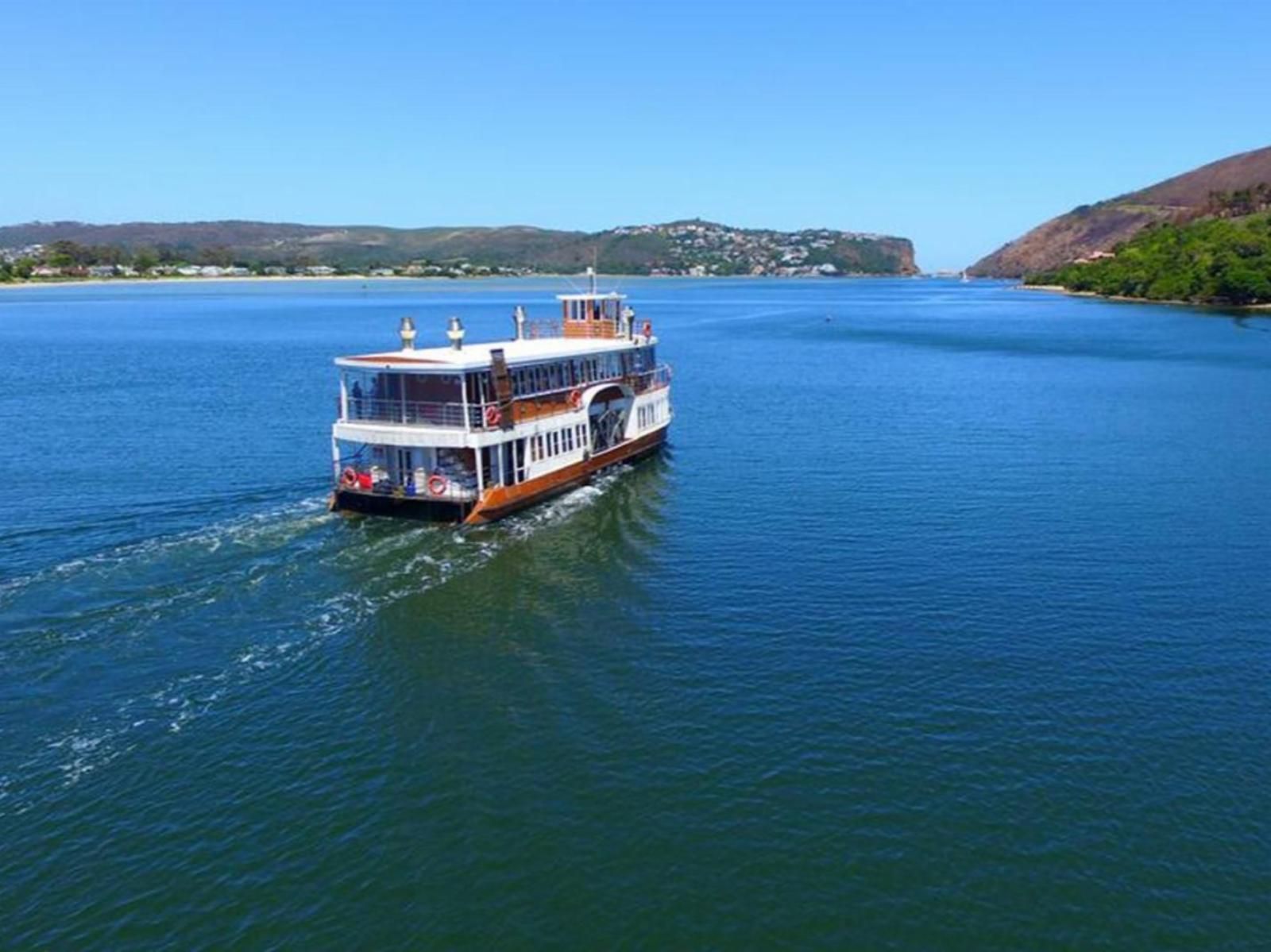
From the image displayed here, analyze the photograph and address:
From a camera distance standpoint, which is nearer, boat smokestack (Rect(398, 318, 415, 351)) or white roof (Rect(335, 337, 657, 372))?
white roof (Rect(335, 337, 657, 372))

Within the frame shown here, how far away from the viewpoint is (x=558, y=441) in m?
44.3

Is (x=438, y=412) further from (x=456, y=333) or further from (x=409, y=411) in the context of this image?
(x=456, y=333)

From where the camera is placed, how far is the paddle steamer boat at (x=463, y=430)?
3850 cm

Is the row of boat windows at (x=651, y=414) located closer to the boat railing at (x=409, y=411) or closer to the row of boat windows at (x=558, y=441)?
the row of boat windows at (x=558, y=441)

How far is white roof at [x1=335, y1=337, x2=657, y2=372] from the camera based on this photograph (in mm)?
38438

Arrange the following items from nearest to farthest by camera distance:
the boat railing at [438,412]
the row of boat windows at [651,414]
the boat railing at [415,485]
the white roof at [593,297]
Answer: the boat railing at [415,485] → the boat railing at [438,412] → the row of boat windows at [651,414] → the white roof at [593,297]

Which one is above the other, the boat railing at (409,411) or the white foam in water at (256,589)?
the boat railing at (409,411)

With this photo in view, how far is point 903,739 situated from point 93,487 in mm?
36980

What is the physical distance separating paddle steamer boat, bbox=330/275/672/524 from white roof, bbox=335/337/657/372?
0.08 metres

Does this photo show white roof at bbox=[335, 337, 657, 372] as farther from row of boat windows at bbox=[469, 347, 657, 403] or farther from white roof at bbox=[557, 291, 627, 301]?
white roof at bbox=[557, 291, 627, 301]

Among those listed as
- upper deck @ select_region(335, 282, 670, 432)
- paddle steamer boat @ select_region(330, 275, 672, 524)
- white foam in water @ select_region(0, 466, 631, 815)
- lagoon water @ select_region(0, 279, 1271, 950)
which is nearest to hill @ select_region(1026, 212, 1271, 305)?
lagoon water @ select_region(0, 279, 1271, 950)

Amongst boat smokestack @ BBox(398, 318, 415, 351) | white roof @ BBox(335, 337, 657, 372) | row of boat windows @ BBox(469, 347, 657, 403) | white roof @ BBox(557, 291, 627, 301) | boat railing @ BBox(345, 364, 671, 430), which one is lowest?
boat railing @ BBox(345, 364, 671, 430)

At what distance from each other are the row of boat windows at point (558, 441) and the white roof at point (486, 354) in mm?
3360

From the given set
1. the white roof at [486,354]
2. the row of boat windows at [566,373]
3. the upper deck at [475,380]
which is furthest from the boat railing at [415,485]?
the white roof at [486,354]
